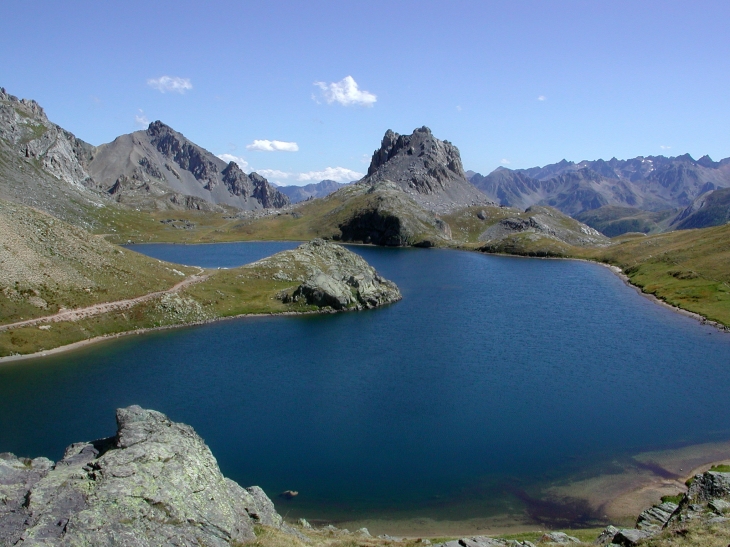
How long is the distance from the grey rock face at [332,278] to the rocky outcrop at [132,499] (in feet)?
269

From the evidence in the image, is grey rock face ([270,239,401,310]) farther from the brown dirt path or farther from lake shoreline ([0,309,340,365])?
the brown dirt path

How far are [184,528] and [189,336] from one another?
69932 millimetres

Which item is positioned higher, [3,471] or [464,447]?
[3,471]

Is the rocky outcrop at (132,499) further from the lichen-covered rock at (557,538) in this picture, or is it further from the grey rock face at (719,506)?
the grey rock face at (719,506)

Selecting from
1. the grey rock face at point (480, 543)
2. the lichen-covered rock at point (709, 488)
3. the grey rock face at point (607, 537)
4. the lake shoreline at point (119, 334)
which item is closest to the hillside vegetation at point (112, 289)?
the lake shoreline at point (119, 334)

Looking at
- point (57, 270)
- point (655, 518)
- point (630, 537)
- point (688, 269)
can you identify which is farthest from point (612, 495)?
point (688, 269)

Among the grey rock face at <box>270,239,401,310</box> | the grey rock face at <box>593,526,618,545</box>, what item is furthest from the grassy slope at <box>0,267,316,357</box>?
the grey rock face at <box>593,526,618,545</box>

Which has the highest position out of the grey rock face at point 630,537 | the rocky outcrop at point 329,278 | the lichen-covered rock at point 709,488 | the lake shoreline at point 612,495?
the rocky outcrop at point 329,278

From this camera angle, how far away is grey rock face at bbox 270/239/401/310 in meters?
115

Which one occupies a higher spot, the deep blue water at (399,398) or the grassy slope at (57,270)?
the grassy slope at (57,270)

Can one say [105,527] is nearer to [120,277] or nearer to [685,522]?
[685,522]

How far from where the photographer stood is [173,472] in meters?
28.4

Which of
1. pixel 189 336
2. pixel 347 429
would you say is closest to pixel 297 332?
pixel 189 336

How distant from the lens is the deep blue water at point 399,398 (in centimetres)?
4750
